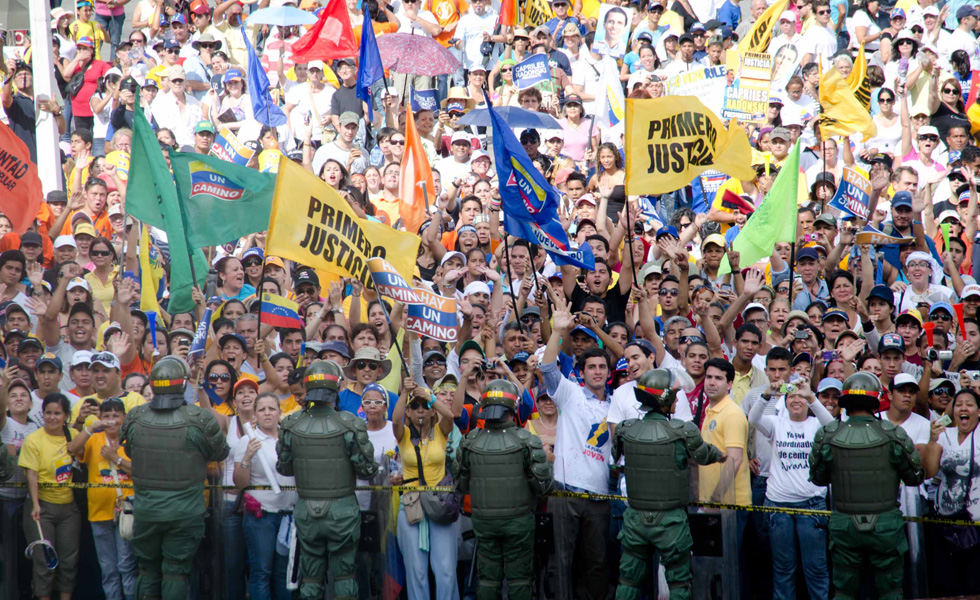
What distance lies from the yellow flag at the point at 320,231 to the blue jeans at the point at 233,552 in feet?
7.12

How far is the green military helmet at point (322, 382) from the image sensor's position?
900 centimetres

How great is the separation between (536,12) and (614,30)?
142cm

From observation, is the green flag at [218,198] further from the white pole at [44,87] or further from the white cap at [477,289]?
the white pole at [44,87]

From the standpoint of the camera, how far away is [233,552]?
9.43 metres

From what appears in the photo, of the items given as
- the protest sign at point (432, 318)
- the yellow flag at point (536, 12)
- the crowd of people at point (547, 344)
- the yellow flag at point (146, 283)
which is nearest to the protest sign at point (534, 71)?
the crowd of people at point (547, 344)

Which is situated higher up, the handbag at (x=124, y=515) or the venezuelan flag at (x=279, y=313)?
the venezuelan flag at (x=279, y=313)

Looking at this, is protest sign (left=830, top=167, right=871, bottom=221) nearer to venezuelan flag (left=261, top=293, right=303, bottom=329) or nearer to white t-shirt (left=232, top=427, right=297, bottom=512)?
venezuelan flag (left=261, top=293, right=303, bottom=329)

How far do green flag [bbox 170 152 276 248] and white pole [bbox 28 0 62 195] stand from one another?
13.1ft

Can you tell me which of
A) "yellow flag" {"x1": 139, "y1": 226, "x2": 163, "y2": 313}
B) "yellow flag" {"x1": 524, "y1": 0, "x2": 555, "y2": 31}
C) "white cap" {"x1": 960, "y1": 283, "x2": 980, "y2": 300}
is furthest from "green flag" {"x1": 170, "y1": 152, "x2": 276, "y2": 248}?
"yellow flag" {"x1": 524, "y1": 0, "x2": 555, "y2": 31}

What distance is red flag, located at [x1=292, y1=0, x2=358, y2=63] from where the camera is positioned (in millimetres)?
15688

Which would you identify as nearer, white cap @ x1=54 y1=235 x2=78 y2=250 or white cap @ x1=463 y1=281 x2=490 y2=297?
white cap @ x1=463 y1=281 x2=490 y2=297

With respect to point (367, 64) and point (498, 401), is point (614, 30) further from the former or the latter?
point (498, 401)

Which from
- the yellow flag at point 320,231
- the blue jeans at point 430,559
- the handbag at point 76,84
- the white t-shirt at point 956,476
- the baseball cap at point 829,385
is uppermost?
the handbag at point 76,84

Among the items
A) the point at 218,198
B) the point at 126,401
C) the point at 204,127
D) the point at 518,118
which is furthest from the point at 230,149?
the point at 126,401
